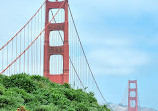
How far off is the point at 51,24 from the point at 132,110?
2201 inches

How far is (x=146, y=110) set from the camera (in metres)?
144

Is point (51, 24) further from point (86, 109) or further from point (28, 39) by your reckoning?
point (86, 109)

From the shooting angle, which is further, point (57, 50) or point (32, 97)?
point (57, 50)

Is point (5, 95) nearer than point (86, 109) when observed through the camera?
Yes

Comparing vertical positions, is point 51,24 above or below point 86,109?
above

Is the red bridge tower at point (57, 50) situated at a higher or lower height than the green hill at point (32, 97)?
higher

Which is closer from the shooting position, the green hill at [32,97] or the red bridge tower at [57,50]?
the green hill at [32,97]

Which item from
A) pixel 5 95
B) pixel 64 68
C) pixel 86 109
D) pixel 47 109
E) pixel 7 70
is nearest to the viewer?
pixel 47 109

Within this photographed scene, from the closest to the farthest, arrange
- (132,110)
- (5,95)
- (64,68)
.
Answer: (5,95)
(64,68)
(132,110)

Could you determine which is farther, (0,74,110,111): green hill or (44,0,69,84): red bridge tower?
(44,0,69,84): red bridge tower

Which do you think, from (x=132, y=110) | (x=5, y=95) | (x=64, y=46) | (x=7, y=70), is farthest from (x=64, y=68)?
(x=132, y=110)

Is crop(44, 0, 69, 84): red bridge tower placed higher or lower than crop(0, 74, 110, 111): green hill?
higher

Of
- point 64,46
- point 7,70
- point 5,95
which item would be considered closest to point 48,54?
point 64,46

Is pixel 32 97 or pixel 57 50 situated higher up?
pixel 57 50
